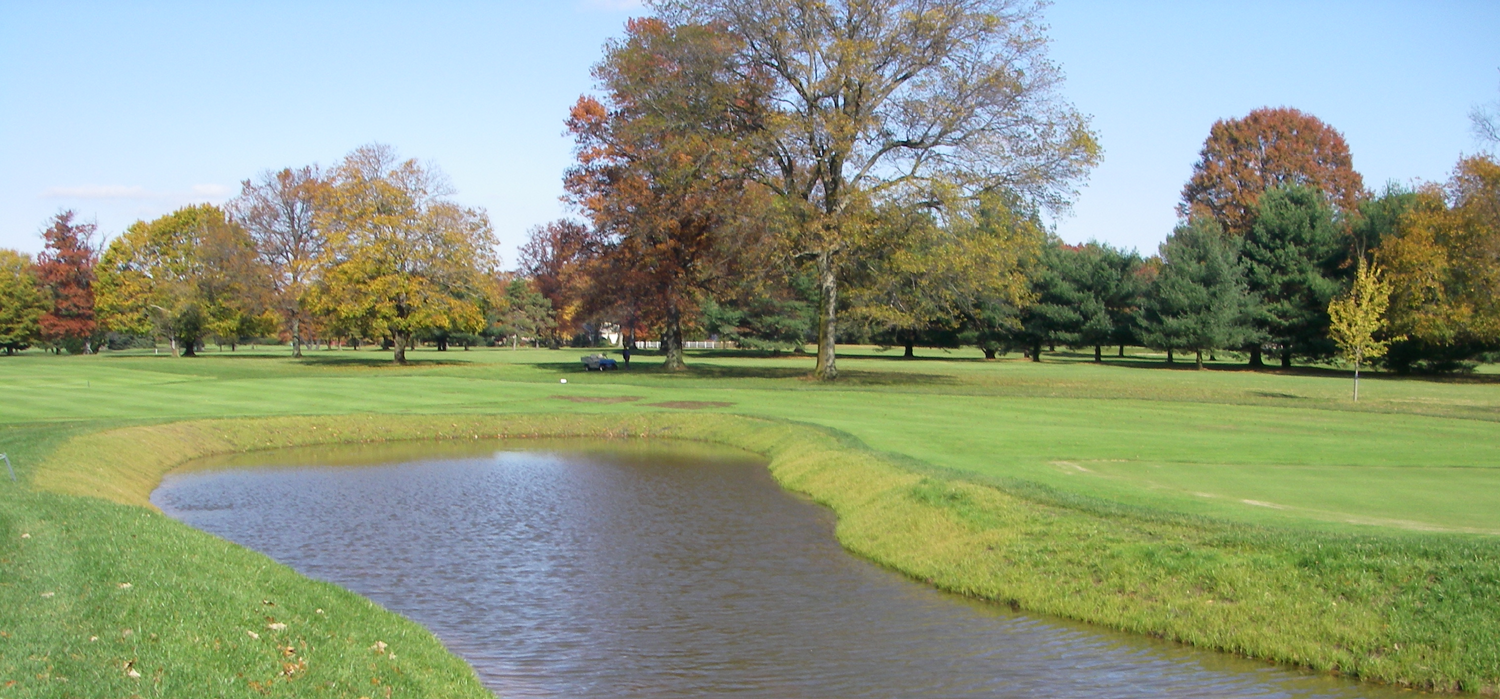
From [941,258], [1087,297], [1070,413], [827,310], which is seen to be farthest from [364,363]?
[1087,297]

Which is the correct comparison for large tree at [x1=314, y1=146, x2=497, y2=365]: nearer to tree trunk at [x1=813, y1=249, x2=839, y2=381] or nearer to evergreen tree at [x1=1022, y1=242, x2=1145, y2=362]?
tree trunk at [x1=813, y1=249, x2=839, y2=381]

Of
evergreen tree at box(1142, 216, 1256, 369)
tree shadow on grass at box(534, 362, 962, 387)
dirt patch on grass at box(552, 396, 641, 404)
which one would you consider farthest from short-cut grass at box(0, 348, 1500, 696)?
evergreen tree at box(1142, 216, 1256, 369)

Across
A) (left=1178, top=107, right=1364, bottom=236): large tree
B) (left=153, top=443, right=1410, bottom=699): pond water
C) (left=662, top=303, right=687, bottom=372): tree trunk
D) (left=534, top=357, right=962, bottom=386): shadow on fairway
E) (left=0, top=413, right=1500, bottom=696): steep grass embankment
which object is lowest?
(left=153, top=443, right=1410, bottom=699): pond water

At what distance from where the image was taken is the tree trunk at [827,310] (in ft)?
157

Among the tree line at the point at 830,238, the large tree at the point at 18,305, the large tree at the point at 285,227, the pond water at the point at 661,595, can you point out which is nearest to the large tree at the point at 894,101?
the tree line at the point at 830,238

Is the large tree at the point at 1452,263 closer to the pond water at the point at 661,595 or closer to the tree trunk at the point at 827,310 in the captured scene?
the tree trunk at the point at 827,310

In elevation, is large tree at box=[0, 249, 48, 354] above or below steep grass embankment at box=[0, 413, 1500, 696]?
above

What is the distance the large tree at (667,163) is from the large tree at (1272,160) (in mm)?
63214

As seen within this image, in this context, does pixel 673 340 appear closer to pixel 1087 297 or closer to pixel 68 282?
pixel 1087 297

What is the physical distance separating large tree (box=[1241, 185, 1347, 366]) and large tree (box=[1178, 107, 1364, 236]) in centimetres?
2389

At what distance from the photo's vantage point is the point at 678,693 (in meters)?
10.7

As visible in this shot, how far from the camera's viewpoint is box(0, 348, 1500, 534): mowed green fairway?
18875 millimetres

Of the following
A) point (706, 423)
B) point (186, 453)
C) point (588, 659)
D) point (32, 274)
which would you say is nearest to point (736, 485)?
point (706, 423)

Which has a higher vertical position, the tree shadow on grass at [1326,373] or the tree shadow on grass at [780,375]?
the tree shadow on grass at [1326,373]
